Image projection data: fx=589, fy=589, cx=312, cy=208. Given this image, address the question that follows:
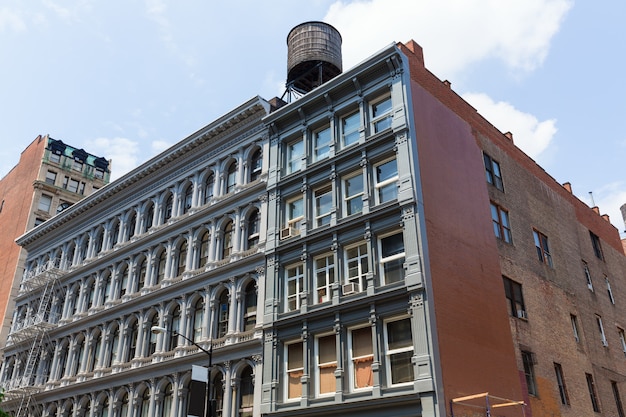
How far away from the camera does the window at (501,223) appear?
27.3 metres

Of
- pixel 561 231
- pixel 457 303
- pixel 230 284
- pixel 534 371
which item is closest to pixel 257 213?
pixel 230 284

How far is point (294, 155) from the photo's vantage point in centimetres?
2884

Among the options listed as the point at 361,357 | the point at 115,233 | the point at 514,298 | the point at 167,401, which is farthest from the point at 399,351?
the point at 115,233

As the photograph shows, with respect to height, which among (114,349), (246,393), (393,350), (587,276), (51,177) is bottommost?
(246,393)

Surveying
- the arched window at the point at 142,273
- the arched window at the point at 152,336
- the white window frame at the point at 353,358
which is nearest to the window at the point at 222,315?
the arched window at the point at 152,336

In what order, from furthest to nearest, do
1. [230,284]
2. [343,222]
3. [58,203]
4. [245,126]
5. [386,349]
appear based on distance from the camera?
[58,203] < [245,126] < [230,284] < [343,222] < [386,349]

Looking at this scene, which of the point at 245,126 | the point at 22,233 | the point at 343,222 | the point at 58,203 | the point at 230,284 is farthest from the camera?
the point at 58,203

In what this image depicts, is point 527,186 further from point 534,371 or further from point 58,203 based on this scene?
point 58,203

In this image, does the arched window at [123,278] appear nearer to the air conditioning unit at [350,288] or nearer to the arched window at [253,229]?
the arched window at [253,229]

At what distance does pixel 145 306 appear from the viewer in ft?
108

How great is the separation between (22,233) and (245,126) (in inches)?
1225

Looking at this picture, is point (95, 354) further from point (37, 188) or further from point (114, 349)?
point (37, 188)

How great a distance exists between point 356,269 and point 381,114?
7008 mm

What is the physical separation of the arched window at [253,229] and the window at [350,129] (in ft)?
19.7
